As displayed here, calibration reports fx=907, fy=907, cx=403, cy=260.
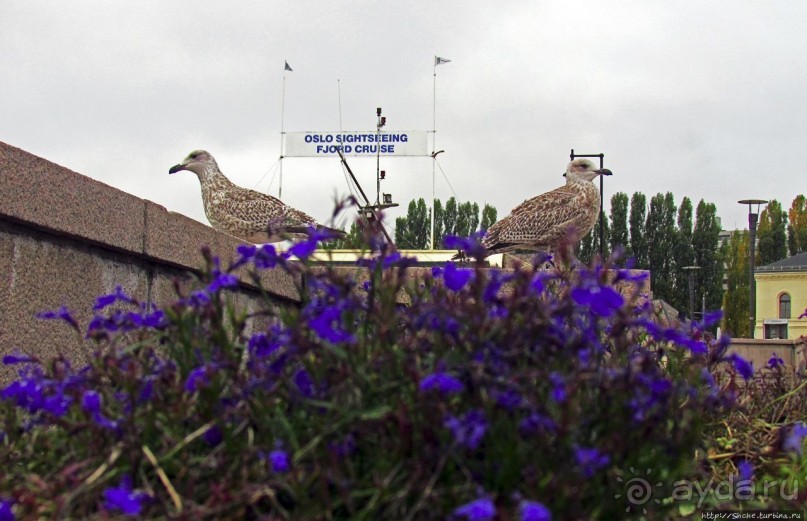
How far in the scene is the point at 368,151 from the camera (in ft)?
110

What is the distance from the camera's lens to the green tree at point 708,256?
55.0 m

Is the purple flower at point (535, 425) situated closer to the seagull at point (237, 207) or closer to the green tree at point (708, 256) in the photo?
the seagull at point (237, 207)

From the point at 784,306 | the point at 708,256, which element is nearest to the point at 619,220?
the point at 708,256

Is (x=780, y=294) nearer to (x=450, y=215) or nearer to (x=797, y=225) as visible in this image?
(x=797, y=225)

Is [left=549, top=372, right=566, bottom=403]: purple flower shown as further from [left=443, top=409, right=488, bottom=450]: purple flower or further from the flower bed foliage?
[left=443, top=409, right=488, bottom=450]: purple flower

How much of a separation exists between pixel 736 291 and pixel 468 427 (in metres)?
60.6

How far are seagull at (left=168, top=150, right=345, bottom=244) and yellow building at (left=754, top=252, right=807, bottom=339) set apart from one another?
190 ft

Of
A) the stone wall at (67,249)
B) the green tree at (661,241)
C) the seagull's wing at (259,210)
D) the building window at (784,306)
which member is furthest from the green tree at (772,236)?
the stone wall at (67,249)

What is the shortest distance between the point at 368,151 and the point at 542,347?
31814mm

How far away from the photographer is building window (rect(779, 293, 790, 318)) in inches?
2539

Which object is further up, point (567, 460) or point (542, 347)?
point (542, 347)

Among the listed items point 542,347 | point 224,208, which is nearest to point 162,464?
point 542,347

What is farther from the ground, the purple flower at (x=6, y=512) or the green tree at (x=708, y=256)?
the green tree at (x=708, y=256)

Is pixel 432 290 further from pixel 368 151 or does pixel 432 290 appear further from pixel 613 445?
pixel 368 151
